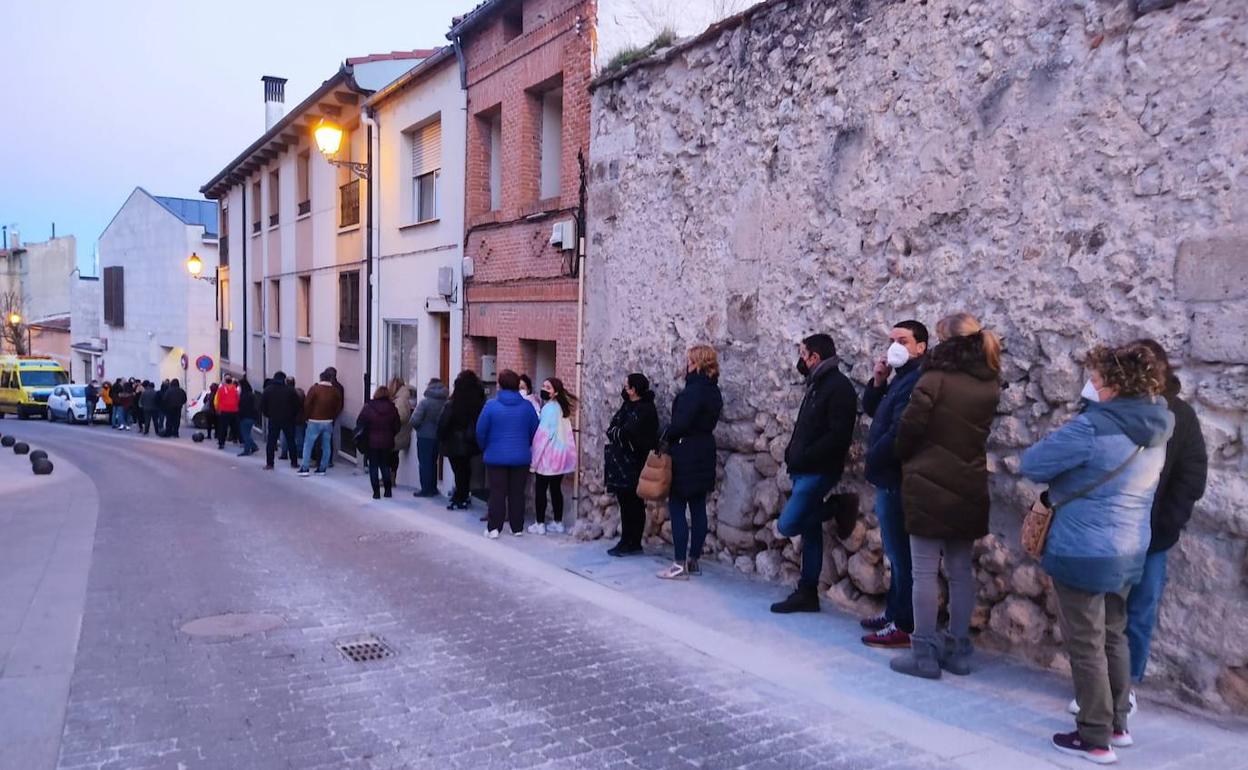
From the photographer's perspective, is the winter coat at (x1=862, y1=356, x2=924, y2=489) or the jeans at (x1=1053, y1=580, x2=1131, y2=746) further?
the winter coat at (x1=862, y1=356, x2=924, y2=489)

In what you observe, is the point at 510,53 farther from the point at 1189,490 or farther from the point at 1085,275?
the point at 1189,490

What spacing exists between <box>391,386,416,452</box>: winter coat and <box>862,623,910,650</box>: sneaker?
845 centimetres

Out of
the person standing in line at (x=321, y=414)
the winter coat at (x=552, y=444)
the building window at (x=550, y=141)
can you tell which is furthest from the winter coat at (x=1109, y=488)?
the person standing in line at (x=321, y=414)

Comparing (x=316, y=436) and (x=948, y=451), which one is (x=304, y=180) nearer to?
(x=316, y=436)

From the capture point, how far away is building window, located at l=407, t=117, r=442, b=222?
13.5 m

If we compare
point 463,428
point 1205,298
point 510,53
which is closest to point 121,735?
point 1205,298

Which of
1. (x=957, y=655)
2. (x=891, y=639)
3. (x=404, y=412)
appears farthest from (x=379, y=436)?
(x=957, y=655)

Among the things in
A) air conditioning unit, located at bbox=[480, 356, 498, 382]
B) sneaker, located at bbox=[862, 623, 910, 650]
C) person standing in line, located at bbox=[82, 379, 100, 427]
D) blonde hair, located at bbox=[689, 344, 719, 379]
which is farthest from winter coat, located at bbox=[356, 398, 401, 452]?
person standing in line, located at bbox=[82, 379, 100, 427]

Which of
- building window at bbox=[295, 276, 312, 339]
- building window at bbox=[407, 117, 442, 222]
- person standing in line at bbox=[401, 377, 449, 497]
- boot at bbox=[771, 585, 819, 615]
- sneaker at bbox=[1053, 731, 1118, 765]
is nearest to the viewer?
sneaker at bbox=[1053, 731, 1118, 765]

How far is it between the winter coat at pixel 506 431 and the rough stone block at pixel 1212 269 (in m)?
5.92

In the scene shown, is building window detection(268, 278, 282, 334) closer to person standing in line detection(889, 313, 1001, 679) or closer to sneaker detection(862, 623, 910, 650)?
sneaker detection(862, 623, 910, 650)

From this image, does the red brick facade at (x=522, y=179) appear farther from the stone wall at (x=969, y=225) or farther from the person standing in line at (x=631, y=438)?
the person standing in line at (x=631, y=438)

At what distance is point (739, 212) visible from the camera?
23.6 feet

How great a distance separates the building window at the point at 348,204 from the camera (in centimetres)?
1661
